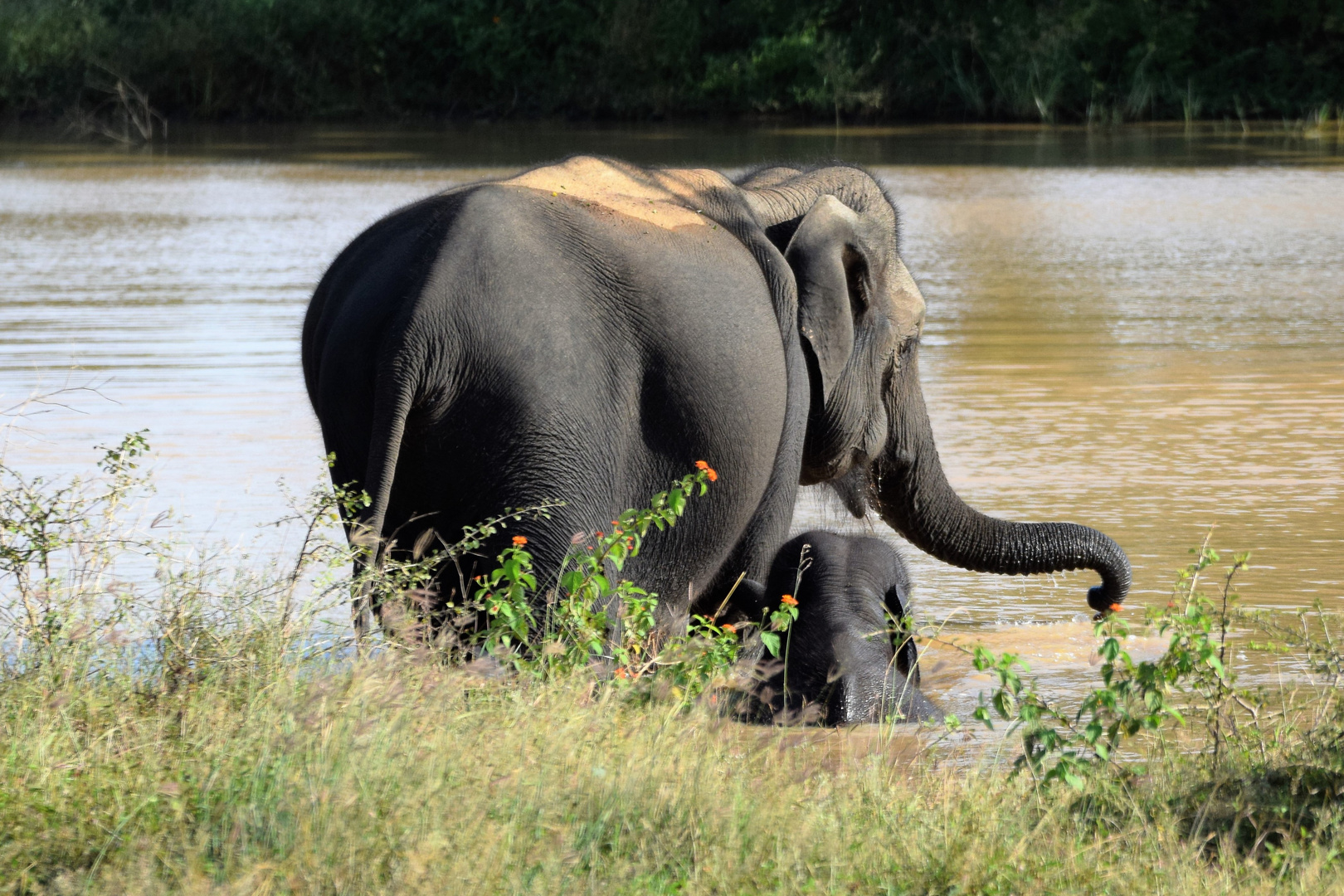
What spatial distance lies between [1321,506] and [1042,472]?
54.3 inches

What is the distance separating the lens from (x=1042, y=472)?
29.9ft

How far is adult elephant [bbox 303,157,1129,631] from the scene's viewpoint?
4.80 metres

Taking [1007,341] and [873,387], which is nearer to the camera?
[873,387]

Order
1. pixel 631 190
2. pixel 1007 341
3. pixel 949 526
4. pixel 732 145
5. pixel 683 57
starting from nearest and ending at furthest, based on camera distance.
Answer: pixel 631 190
pixel 949 526
pixel 1007 341
pixel 732 145
pixel 683 57

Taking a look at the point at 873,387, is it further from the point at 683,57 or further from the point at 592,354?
the point at 683,57

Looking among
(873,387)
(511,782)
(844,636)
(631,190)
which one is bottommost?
(844,636)

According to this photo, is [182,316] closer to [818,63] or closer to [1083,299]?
[1083,299]

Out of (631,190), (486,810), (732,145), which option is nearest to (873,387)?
(631,190)

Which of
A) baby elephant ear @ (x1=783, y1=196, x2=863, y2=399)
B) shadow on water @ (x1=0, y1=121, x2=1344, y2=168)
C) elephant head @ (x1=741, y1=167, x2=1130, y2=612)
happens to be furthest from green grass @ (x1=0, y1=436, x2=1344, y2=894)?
shadow on water @ (x1=0, y1=121, x2=1344, y2=168)

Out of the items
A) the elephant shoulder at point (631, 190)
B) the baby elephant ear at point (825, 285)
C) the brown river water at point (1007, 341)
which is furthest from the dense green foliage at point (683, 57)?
the elephant shoulder at point (631, 190)

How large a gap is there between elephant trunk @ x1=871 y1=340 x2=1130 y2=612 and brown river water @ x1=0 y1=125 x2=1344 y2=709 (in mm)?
203

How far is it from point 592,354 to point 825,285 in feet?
3.68

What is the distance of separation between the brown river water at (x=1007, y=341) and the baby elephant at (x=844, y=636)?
38 centimetres

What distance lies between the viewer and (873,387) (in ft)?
20.8
